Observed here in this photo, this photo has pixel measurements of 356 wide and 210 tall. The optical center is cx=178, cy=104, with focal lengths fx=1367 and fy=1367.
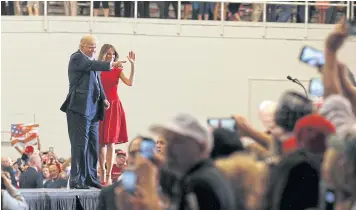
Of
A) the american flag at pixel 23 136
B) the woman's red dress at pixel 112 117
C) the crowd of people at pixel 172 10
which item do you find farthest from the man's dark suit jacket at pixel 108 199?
the crowd of people at pixel 172 10

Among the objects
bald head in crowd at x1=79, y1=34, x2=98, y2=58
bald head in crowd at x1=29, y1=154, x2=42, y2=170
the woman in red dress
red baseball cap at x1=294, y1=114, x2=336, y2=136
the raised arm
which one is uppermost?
the raised arm

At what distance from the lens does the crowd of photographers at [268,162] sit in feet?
18.6

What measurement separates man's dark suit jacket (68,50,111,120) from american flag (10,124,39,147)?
170 inches

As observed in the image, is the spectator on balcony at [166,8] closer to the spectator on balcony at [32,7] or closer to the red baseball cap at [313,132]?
the spectator on balcony at [32,7]

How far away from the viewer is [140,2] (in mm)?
22531

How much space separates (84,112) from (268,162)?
275 inches

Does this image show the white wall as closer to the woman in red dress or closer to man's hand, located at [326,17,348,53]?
the woman in red dress

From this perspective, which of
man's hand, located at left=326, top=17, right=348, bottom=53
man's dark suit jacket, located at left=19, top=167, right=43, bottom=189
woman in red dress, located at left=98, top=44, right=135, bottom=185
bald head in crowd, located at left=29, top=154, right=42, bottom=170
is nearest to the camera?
man's hand, located at left=326, top=17, right=348, bottom=53

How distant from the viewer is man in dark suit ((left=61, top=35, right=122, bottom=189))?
1270 cm

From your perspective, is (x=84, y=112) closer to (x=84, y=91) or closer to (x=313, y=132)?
(x=84, y=91)

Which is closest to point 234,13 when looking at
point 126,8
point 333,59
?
point 126,8

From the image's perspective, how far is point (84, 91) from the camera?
509 inches

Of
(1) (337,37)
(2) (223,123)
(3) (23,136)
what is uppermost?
(1) (337,37)

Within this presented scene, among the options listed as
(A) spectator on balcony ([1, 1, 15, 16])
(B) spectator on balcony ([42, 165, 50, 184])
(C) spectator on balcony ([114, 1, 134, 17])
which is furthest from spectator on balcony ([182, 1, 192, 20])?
(B) spectator on balcony ([42, 165, 50, 184])
